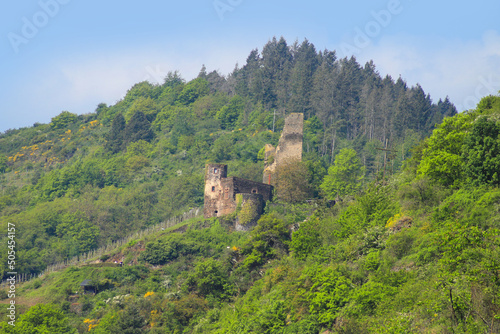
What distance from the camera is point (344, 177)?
2335 inches

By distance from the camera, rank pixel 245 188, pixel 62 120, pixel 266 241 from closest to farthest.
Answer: pixel 266 241, pixel 245 188, pixel 62 120

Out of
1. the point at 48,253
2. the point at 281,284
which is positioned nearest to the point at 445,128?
the point at 281,284

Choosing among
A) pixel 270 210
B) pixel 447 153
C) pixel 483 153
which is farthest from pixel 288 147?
pixel 483 153

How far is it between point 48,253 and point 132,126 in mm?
28350

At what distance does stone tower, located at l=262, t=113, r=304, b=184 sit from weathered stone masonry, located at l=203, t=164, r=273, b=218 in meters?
4.81

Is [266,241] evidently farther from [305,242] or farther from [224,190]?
[224,190]

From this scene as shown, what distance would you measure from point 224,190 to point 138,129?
36358 millimetres

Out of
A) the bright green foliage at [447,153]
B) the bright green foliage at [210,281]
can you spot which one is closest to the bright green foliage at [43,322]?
the bright green foliage at [210,281]

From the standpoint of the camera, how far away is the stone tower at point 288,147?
5975 cm

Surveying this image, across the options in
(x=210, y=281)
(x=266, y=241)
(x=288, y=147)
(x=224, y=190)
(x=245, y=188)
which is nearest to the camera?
(x=210, y=281)

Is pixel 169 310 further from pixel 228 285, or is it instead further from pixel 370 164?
pixel 370 164

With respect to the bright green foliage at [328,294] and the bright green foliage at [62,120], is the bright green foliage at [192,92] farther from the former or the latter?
the bright green foliage at [328,294]

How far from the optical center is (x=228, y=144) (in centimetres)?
7475

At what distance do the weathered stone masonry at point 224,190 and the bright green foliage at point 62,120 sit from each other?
53.7 metres
